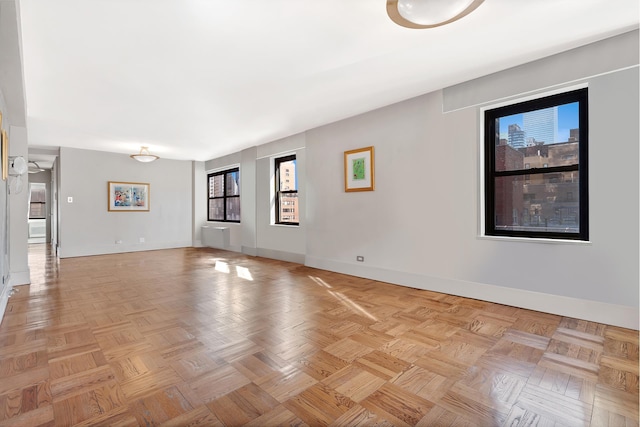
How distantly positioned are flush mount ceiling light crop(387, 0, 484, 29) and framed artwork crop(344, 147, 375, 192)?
2404mm

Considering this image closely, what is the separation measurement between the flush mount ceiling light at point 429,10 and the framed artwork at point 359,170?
2.40 metres

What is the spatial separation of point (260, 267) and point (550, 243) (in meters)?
4.09

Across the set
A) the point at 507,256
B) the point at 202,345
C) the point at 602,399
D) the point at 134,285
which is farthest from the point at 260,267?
the point at 602,399

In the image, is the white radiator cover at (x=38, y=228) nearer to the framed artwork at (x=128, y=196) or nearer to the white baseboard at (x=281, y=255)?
the framed artwork at (x=128, y=196)

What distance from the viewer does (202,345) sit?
2289mm

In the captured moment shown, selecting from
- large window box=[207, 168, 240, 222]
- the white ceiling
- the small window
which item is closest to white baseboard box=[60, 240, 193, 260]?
Result: large window box=[207, 168, 240, 222]

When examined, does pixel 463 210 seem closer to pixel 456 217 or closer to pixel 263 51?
pixel 456 217

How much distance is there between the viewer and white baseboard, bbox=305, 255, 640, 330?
8.57 ft

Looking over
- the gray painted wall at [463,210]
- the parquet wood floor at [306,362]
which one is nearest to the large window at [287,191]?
the gray painted wall at [463,210]

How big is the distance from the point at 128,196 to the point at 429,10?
7817mm

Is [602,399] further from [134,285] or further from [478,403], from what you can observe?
[134,285]

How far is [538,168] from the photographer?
314 cm

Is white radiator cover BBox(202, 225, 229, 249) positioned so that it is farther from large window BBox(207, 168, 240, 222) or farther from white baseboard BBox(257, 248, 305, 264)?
white baseboard BBox(257, 248, 305, 264)

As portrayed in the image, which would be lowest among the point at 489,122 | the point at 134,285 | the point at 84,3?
the point at 134,285
